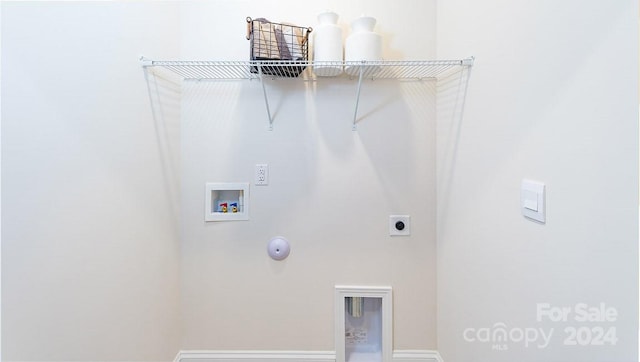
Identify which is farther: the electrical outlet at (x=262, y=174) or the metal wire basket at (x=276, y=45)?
the electrical outlet at (x=262, y=174)

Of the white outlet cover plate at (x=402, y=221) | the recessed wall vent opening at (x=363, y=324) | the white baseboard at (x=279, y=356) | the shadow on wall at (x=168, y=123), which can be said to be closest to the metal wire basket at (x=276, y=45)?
the shadow on wall at (x=168, y=123)

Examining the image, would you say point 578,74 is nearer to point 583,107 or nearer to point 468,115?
point 583,107

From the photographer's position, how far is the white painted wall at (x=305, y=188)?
156cm

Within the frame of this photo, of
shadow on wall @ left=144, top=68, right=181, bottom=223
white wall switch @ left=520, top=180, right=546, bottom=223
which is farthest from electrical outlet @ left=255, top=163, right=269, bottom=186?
white wall switch @ left=520, top=180, right=546, bottom=223

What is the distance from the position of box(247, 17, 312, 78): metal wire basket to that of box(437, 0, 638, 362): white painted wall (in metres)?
0.76

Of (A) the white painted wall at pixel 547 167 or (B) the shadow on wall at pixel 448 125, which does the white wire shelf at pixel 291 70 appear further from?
(A) the white painted wall at pixel 547 167

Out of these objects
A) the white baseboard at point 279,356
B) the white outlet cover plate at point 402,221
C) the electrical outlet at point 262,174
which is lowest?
the white baseboard at point 279,356

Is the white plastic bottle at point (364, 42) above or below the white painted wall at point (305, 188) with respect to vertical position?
above

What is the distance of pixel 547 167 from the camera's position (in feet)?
2.61

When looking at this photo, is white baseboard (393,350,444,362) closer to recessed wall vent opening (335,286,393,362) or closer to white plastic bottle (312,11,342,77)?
recessed wall vent opening (335,286,393,362)

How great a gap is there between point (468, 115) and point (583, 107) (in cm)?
57

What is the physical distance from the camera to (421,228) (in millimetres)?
1580

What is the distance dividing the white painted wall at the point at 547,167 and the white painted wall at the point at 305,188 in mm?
262

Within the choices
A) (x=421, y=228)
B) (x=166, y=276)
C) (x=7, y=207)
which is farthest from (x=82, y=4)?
(x=421, y=228)
